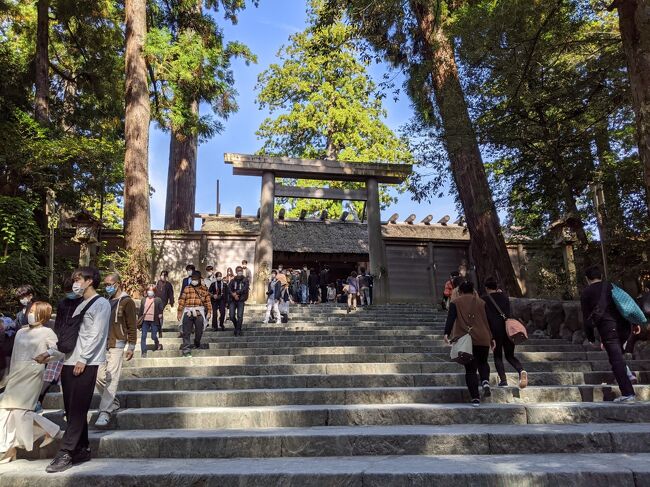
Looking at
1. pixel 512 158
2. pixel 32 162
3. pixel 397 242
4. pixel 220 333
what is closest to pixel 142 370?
pixel 220 333

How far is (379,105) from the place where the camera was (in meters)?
23.7

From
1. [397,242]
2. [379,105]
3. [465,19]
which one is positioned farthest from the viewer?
[379,105]

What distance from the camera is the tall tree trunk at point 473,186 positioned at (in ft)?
36.1

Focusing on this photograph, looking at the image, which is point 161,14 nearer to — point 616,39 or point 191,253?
point 191,253

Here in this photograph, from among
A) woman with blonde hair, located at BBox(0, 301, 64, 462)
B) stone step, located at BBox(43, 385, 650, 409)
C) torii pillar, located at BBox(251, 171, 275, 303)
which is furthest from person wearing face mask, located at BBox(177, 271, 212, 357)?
torii pillar, located at BBox(251, 171, 275, 303)

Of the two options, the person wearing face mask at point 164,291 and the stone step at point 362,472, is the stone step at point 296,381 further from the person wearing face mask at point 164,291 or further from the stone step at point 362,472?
the person wearing face mask at point 164,291

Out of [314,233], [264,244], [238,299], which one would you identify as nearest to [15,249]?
[238,299]

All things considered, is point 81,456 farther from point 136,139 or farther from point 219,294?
point 136,139

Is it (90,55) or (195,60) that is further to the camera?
(90,55)

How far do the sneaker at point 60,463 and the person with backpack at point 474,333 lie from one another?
12.3ft

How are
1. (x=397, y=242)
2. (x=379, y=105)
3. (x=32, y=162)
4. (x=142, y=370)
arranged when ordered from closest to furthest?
(x=142, y=370) → (x=32, y=162) → (x=397, y=242) → (x=379, y=105)

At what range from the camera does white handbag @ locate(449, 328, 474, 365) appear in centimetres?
494

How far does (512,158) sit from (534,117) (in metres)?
1.00

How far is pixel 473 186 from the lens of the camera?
1175cm
